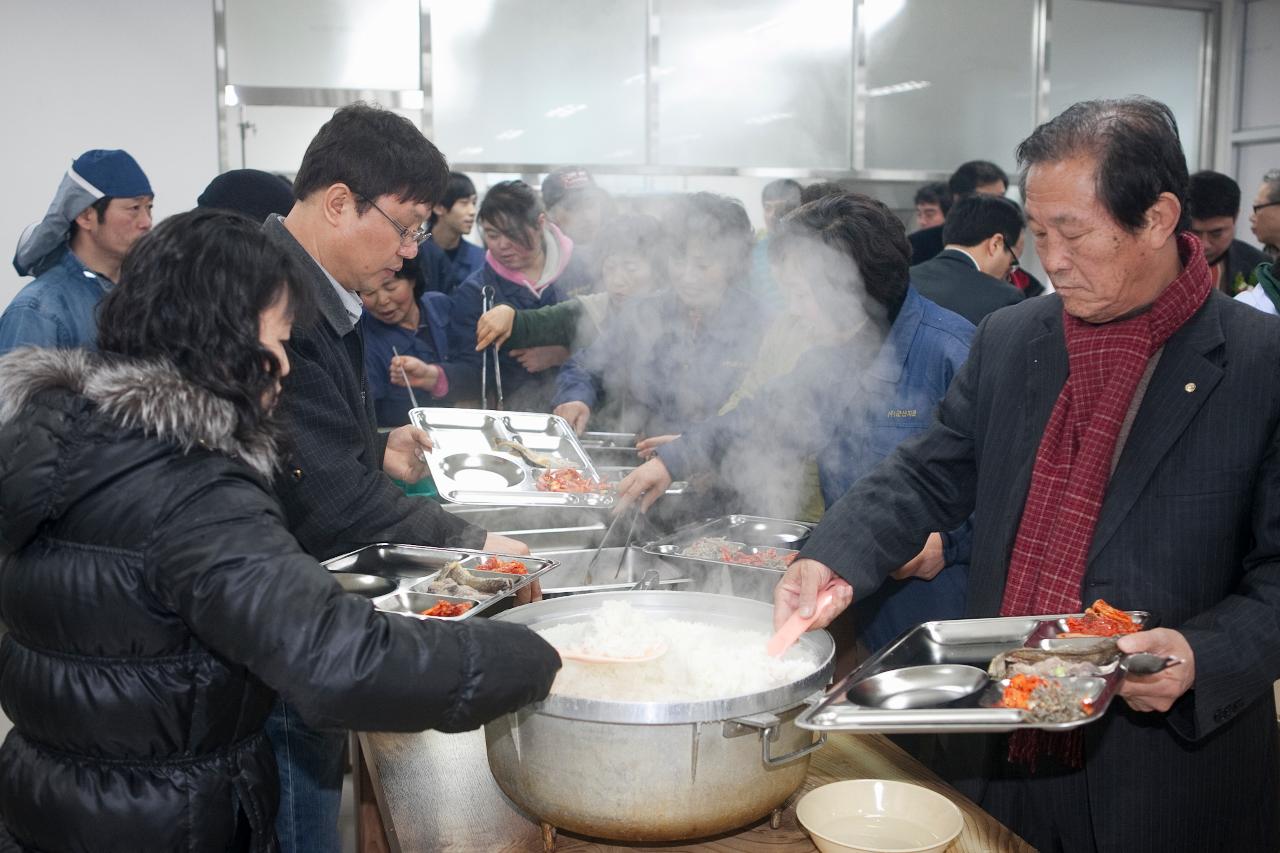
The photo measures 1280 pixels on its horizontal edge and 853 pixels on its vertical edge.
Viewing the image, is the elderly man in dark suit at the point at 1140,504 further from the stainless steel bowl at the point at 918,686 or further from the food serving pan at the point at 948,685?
the stainless steel bowl at the point at 918,686

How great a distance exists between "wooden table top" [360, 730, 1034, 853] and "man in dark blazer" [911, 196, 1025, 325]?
2.25 metres

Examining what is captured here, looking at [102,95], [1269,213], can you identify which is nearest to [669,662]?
[1269,213]

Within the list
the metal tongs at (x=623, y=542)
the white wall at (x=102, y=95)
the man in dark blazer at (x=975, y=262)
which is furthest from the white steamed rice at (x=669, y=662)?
the white wall at (x=102, y=95)

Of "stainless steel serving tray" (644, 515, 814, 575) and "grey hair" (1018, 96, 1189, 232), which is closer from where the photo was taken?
"grey hair" (1018, 96, 1189, 232)

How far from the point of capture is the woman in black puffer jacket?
119 cm

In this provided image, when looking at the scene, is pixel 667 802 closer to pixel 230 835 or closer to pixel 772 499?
pixel 230 835

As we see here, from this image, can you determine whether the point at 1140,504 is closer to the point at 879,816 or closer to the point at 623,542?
the point at 879,816

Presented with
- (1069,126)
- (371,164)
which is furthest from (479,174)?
(1069,126)

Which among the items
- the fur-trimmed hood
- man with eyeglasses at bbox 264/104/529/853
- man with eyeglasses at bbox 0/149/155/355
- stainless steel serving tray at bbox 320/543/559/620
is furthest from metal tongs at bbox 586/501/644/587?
man with eyeglasses at bbox 0/149/155/355

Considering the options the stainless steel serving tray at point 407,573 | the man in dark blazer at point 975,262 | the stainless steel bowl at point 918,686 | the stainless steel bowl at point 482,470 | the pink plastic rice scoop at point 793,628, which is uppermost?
the man in dark blazer at point 975,262

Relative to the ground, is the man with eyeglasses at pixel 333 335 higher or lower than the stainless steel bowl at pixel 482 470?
higher

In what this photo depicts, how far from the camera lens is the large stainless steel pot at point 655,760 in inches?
48.9

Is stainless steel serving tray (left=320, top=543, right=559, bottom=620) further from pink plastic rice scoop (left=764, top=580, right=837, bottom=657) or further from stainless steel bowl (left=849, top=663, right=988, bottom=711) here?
stainless steel bowl (left=849, top=663, right=988, bottom=711)

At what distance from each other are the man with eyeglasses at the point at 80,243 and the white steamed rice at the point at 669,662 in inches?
99.9
